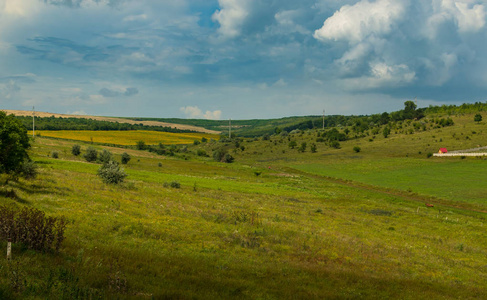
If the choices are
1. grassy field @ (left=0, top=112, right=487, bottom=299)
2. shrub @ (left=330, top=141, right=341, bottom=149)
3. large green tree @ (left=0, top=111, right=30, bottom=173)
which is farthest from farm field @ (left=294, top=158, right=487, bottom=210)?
large green tree @ (left=0, top=111, right=30, bottom=173)

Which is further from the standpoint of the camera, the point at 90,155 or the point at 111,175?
the point at 90,155

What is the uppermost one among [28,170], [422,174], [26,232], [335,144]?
[335,144]

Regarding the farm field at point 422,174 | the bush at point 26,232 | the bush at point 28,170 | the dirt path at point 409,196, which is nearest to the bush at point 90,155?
the bush at point 28,170

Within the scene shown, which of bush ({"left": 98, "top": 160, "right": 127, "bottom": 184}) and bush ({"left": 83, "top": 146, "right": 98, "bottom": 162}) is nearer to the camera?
bush ({"left": 98, "top": 160, "right": 127, "bottom": 184})

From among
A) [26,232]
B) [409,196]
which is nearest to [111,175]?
[26,232]

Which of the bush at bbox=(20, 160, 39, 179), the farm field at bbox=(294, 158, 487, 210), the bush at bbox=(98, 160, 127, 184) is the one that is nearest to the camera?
the bush at bbox=(20, 160, 39, 179)

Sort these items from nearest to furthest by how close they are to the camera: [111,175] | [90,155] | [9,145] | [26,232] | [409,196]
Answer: [26,232]
[9,145]
[111,175]
[409,196]
[90,155]

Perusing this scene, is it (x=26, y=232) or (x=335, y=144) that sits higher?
(x=335, y=144)

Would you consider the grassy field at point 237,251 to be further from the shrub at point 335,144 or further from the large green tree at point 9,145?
the shrub at point 335,144

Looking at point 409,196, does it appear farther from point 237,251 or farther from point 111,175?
point 237,251

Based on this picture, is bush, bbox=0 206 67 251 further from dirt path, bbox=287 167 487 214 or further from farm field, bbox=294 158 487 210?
farm field, bbox=294 158 487 210

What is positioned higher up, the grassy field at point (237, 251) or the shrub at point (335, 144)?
the shrub at point (335, 144)

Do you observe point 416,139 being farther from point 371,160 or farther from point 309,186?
point 309,186

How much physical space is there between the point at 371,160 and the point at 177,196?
3834 inches
